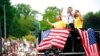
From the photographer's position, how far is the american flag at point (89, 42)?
45.4 ft

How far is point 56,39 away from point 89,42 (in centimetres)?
89

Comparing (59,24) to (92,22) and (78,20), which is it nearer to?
(78,20)

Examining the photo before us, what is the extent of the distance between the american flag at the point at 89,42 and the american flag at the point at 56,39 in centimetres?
42

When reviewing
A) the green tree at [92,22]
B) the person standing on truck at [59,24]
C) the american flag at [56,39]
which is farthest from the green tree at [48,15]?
the american flag at [56,39]

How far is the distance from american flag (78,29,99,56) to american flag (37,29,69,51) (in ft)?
1.39

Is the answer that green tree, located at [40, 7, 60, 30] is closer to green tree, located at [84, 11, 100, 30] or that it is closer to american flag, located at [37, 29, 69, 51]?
green tree, located at [84, 11, 100, 30]

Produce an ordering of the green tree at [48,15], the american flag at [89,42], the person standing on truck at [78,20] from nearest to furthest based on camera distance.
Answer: the american flag at [89,42] < the person standing on truck at [78,20] < the green tree at [48,15]

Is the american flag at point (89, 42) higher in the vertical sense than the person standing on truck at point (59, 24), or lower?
lower

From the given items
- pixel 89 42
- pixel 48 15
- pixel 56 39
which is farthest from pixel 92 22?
pixel 56 39

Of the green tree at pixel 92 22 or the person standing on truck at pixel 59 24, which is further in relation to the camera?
the green tree at pixel 92 22

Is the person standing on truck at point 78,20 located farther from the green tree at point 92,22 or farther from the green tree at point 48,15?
the green tree at point 48,15

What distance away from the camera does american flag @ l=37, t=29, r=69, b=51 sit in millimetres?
13578

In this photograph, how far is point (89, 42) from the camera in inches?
547

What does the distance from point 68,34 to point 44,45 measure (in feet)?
2.23
